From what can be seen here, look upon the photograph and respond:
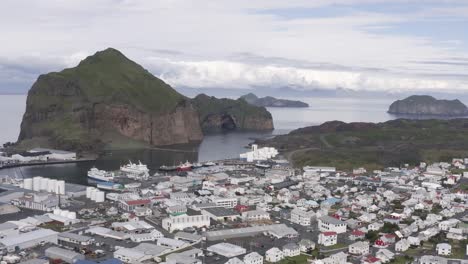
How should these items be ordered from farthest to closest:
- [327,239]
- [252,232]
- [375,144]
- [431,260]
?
[375,144] → [252,232] → [327,239] → [431,260]

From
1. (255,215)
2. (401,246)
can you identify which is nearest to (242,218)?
(255,215)

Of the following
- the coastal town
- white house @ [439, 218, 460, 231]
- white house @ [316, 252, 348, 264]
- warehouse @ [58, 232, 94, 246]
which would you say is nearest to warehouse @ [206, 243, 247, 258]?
the coastal town

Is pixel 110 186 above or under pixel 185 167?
under

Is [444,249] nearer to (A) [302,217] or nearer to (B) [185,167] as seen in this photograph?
(A) [302,217]

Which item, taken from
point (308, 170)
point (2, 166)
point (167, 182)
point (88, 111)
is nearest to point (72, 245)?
point (167, 182)

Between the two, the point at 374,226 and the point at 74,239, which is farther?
the point at 374,226

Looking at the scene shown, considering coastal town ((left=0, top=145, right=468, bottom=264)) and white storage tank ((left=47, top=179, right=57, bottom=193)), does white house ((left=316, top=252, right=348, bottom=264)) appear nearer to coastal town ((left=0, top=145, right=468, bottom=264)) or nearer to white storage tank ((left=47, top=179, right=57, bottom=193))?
coastal town ((left=0, top=145, right=468, bottom=264))
